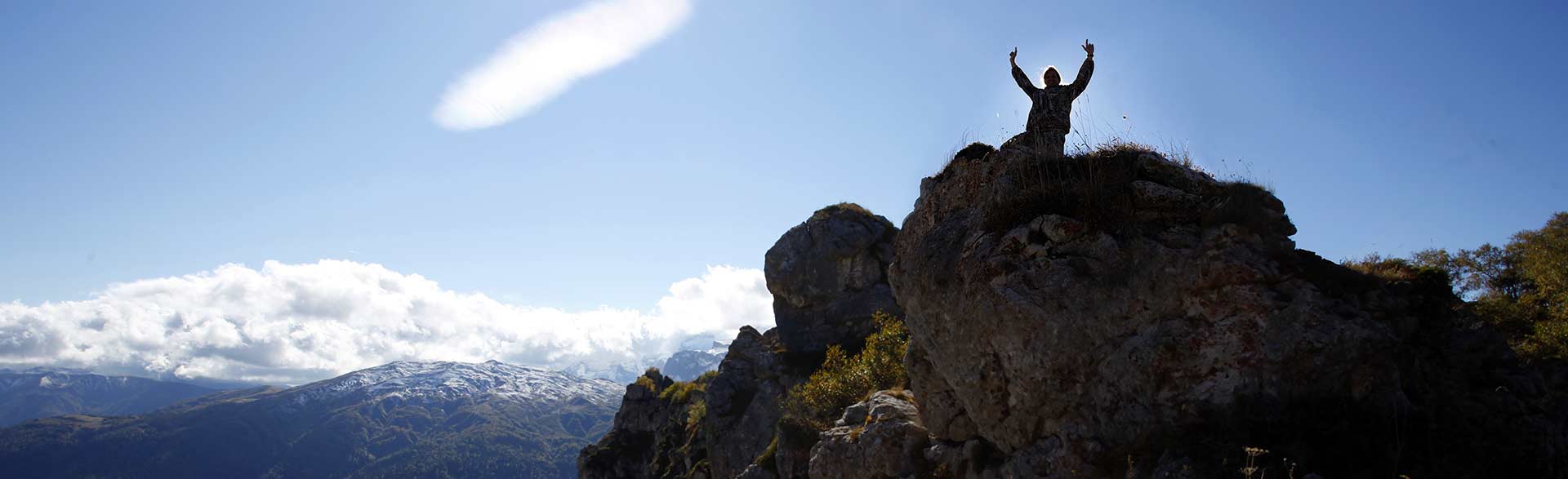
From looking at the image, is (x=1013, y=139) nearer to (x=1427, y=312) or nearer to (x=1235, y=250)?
(x=1235, y=250)

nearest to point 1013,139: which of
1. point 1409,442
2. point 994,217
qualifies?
point 994,217

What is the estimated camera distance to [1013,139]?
1756 cm

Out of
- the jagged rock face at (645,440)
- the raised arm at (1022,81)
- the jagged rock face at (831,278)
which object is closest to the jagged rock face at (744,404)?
the jagged rock face at (831,278)

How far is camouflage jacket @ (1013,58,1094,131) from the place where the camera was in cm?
1709

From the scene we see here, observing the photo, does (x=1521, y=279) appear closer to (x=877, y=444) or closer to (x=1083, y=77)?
(x=1083, y=77)

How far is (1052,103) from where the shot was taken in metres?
17.3

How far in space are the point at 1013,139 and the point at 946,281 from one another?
4075 mm

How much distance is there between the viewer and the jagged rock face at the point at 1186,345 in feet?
36.4

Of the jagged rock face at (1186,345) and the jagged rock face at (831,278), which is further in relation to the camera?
the jagged rock face at (831,278)

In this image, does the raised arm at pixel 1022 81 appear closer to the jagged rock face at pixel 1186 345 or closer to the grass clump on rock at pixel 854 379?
the jagged rock face at pixel 1186 345

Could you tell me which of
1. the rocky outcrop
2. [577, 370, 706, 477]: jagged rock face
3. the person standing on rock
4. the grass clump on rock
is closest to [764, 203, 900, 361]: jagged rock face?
the rocky outcrop

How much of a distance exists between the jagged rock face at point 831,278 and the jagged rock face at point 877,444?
2693 centimetres

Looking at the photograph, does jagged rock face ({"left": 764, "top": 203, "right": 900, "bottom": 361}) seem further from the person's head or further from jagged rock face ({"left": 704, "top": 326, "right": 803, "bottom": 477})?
the person's head

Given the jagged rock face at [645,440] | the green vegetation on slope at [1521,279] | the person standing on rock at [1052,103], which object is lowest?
the jagged rock face at [645,440]
